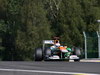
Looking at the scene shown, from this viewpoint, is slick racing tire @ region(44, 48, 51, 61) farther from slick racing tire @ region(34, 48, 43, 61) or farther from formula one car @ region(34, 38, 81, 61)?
slick racing tire @ region(34, 48, 43, 61)

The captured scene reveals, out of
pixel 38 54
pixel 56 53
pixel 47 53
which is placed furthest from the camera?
pixel 56 53

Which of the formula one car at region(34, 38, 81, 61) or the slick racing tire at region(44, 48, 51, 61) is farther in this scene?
the slick racing tire at region(44, 48, 51, 61)

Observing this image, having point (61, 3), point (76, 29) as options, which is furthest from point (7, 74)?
point (61, 3)

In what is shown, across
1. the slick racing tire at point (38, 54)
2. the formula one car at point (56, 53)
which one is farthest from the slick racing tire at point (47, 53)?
the slick racing tire at point (38, 54)

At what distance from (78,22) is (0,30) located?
879 centimetres

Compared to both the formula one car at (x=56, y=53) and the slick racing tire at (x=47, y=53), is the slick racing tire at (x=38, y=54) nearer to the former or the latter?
the formula one car at (x=56, y=53)

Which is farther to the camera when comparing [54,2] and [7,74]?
[54,2]

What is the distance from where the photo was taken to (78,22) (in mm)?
34250

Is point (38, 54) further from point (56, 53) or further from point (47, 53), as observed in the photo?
point (56, 53)

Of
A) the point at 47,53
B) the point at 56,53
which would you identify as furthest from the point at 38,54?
the point at 56,53

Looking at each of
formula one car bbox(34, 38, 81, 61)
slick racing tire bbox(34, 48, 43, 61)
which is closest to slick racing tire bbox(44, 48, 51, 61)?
formula one car bbox(34, 38, 81, 61)

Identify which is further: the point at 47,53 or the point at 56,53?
the point at 56,53

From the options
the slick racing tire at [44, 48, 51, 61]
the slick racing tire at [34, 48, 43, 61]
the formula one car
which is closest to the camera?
the slick racing tire at [34, 48, 43, 61]

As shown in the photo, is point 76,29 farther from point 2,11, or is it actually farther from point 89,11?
point 2,11
